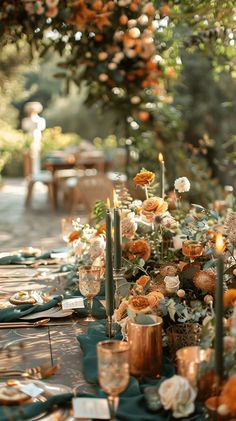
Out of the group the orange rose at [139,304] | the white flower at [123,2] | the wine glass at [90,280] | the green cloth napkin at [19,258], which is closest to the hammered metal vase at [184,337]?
Answer: the orange rose at [139,304]

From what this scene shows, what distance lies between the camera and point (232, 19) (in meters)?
3.40

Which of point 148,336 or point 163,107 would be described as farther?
point 163,107

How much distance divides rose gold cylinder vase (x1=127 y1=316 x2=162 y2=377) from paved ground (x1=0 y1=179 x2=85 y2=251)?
353 cm

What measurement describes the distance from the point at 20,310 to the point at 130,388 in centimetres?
86

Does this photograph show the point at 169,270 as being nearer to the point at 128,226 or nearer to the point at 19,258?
the point at 128,226

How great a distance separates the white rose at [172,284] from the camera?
2.34 meters

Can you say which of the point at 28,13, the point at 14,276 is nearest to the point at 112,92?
the point at 28,13

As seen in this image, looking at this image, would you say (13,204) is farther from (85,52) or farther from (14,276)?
(14,276)

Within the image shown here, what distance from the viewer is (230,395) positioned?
1.64 meters

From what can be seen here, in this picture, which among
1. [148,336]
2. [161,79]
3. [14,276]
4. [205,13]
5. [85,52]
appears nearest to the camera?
[148,336]

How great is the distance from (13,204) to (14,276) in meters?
6.64

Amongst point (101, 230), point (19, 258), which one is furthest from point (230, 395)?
point (19, 258)

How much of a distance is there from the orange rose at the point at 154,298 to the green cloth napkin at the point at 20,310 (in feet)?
1.93

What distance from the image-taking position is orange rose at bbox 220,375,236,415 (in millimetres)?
1635
